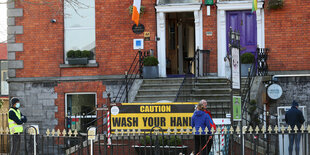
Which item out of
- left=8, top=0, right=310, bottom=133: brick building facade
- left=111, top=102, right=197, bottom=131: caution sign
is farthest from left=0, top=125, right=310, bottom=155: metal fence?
left=8, top=0, right=310, bottom=133: brick building facade

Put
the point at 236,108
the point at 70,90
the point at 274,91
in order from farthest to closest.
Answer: the point at 70,90 → the point at 274,91 → the point at 236,108

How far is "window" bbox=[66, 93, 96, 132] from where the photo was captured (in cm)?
2042

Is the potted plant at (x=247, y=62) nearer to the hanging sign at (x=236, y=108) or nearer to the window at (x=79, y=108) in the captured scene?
the window at (x=79, y=108)

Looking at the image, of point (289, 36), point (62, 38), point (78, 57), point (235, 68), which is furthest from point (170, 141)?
point (62, 38)

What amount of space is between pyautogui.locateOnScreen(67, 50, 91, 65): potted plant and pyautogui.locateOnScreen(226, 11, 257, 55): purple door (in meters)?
4.84

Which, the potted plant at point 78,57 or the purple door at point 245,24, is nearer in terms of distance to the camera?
the purple door at point 245,24

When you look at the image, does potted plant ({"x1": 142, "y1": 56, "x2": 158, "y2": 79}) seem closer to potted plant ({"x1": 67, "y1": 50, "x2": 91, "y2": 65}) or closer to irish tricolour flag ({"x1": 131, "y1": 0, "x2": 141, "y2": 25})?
irish tricolour flag ({"x1": 131, "y1": 0, "x2": 141, "y2": 25})

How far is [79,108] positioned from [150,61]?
10.8 feet

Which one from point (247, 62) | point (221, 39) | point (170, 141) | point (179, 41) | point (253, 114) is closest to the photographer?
point (170, 141)

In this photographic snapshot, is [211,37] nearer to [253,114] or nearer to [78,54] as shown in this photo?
[253,114]

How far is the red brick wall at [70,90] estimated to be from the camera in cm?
2017

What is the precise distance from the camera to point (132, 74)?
1969 cm

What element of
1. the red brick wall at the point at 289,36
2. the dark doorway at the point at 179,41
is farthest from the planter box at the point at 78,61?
the red brick wall at the point at 289,36

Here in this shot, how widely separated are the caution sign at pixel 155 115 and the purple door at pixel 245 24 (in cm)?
500
